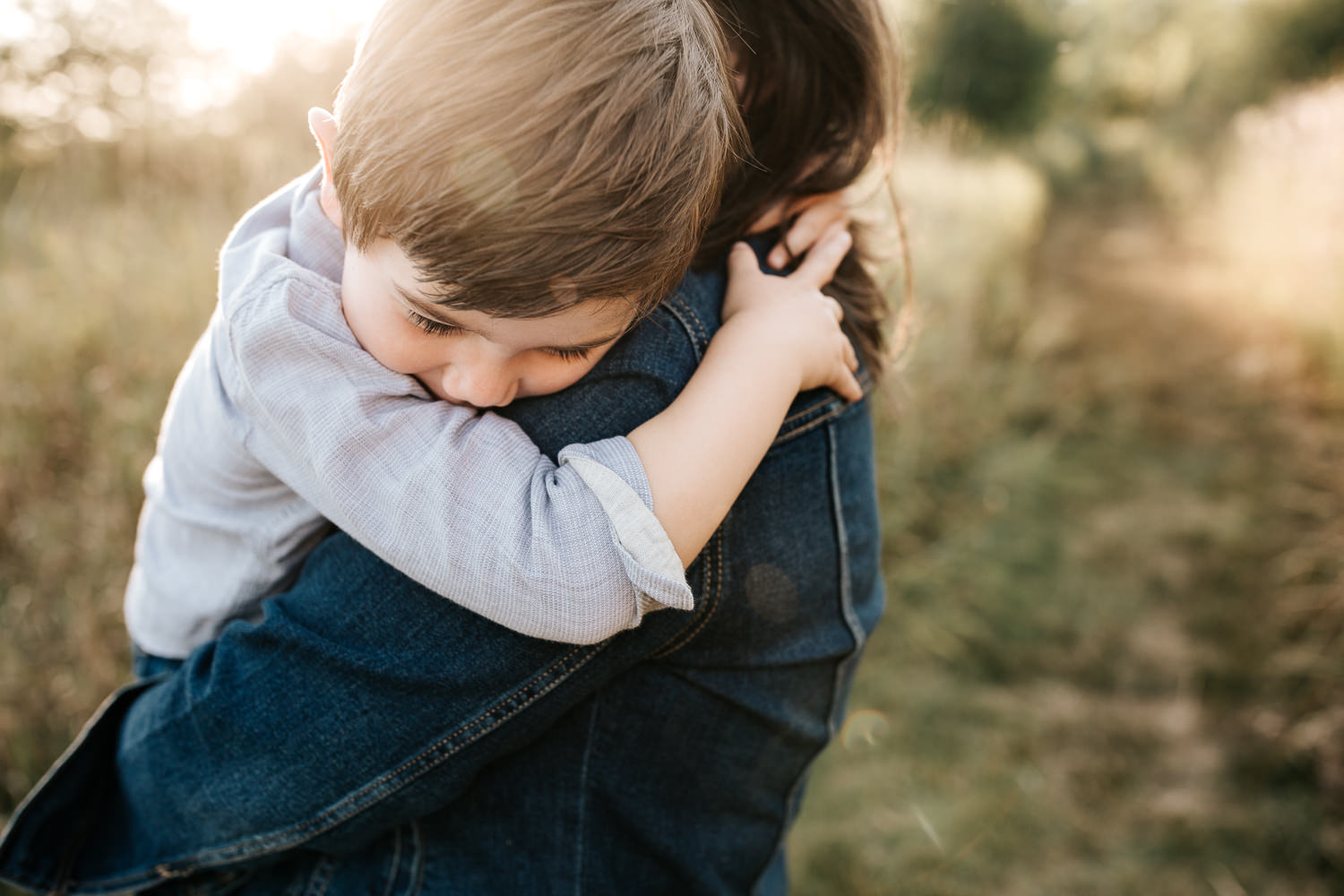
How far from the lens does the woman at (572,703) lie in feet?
3.11

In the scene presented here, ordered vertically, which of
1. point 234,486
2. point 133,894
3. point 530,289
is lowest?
point 133,894

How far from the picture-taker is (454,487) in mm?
914

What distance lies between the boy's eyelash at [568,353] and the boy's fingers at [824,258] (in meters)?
0.35

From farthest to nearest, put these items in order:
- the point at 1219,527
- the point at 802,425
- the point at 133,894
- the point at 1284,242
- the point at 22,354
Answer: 1. the point at 1284,242
2. the point at 1219,527
3. the point at 22,354
4. the point at 133,894
5. the point at 802,425

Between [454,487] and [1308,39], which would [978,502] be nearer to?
[454,487]

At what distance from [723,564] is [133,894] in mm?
1029

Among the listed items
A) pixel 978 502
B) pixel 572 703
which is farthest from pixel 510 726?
pixel 978 502

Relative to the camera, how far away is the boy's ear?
1.07 metres

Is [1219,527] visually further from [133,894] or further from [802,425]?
[133,894]

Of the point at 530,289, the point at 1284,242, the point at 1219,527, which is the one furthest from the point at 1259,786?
the point at 1284,242

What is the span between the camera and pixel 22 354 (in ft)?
9.72

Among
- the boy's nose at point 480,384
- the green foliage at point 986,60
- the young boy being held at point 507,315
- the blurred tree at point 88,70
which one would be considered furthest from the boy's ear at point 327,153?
the green foliage at point 986,60

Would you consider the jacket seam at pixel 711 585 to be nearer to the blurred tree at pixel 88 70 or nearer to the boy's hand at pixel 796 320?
the boy's hand at pixel 796 320

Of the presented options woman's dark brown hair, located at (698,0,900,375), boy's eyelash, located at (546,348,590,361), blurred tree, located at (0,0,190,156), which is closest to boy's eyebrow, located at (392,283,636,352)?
boy's eyelash, located at (546,348,590,361)
